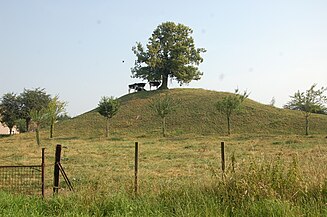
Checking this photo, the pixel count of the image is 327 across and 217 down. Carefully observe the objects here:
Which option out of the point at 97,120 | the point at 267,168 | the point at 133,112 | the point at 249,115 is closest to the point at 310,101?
the point at 249,115

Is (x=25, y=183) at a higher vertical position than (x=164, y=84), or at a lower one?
lower

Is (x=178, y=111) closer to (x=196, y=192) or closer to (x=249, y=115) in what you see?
(x=249, y=115)

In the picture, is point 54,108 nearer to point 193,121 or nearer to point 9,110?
point 193,121

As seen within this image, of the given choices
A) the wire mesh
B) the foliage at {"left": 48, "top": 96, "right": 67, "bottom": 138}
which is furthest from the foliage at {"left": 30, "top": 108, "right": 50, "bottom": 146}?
the wire mesh

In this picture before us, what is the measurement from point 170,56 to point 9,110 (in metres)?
32.8

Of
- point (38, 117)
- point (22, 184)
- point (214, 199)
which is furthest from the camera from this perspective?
point (38, 117)

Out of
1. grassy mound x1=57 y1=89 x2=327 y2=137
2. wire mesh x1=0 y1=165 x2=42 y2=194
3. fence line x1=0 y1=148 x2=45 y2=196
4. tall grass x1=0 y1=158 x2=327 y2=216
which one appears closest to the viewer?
tall grass x1=0 y1=158 x2=327 y2=216

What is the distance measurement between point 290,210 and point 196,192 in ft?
6.35

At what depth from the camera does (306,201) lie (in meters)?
6.57

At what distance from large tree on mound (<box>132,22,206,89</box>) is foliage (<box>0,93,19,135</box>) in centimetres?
2405

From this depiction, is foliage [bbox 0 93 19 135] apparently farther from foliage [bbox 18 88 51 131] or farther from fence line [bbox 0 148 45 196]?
fence line [bbox 0 148 45 196]

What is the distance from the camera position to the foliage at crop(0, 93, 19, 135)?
67.6 metres

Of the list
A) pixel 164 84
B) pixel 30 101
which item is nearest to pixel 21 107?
pixel 30 101

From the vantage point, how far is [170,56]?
217 ft
